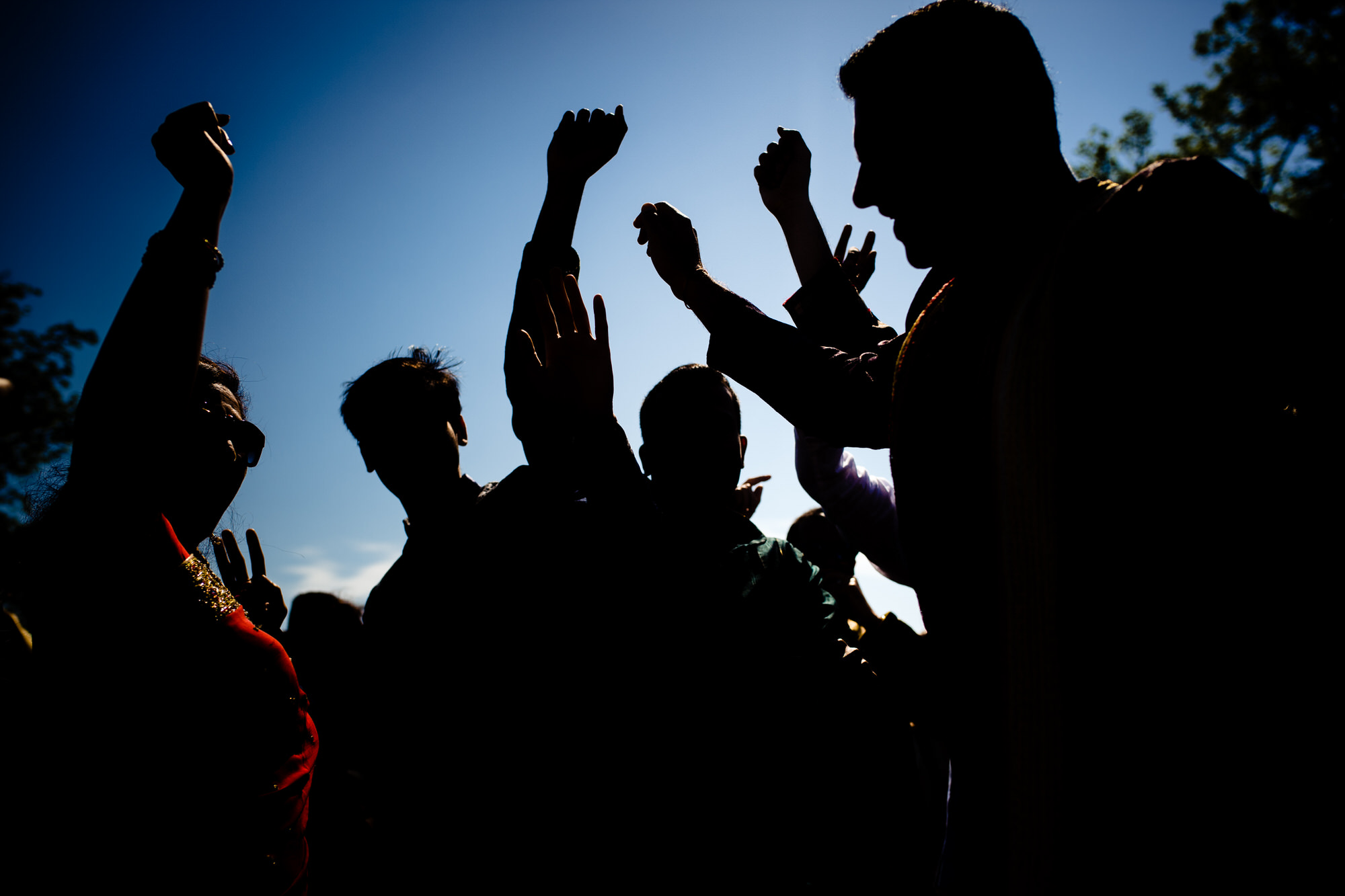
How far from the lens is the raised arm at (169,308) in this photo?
1.27 m

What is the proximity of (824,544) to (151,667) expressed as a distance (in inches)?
133

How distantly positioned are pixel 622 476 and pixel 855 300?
89cm

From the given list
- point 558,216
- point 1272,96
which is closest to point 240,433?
point 558,216

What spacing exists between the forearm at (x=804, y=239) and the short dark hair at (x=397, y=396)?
1.36 m

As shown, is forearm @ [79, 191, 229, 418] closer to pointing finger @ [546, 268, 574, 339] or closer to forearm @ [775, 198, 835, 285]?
pointing finger @ [546, 268, 574, 339]

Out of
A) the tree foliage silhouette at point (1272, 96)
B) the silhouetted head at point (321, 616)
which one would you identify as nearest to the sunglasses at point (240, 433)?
the silhouetted head at point (321, 616)

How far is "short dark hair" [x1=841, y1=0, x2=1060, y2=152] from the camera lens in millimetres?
1209

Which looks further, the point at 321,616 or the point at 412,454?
the point at 321,616

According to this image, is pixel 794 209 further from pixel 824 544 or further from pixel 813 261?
pixel 824 544

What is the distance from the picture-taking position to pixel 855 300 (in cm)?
188

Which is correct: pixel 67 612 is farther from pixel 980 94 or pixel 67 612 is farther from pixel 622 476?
pixel 980 94

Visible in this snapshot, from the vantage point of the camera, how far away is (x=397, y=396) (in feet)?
7.51

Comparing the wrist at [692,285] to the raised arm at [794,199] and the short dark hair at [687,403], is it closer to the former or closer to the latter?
the raised arm at [794,199]

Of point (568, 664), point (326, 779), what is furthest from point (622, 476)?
point (326, 779)
